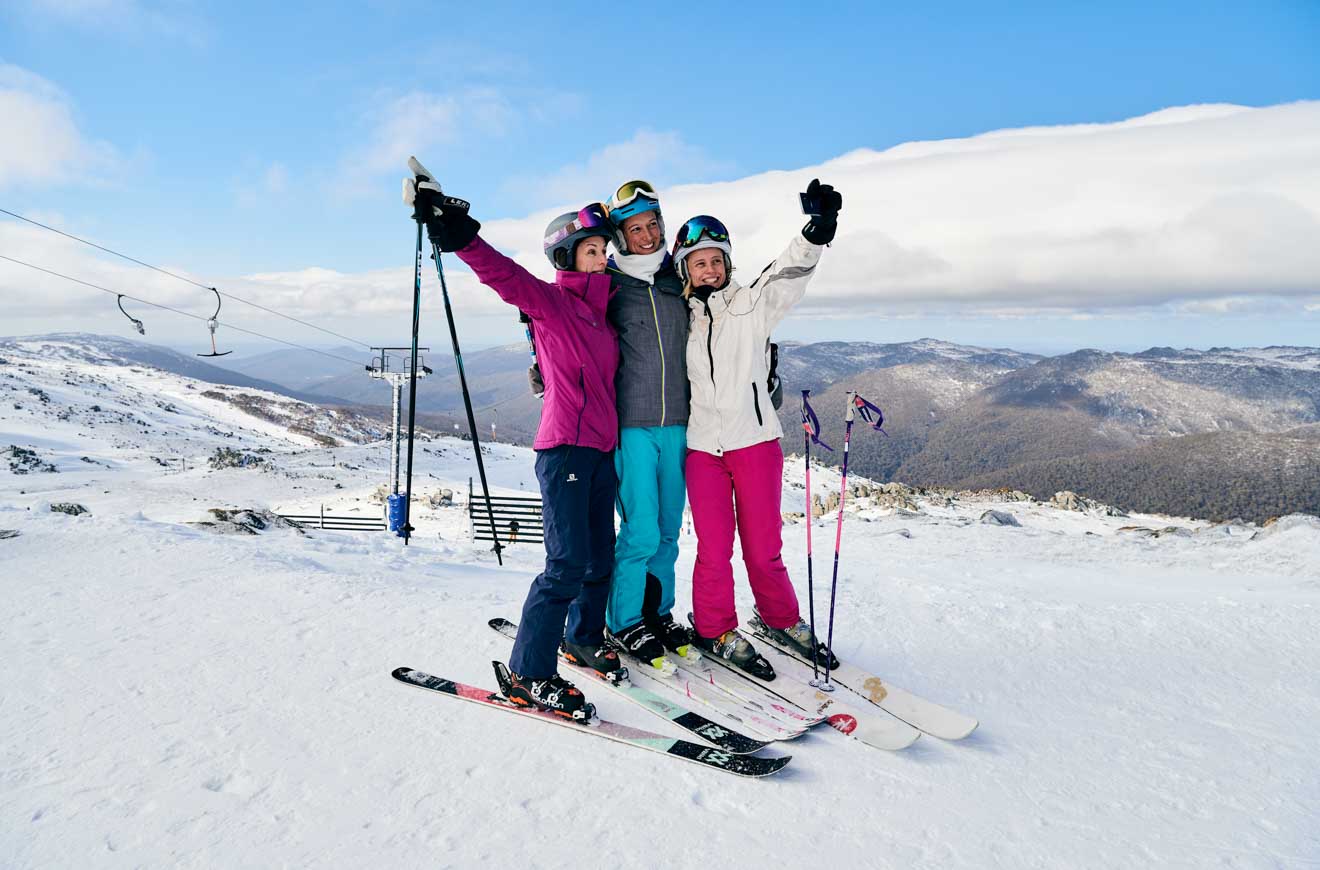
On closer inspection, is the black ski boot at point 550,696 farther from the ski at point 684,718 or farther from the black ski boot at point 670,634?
the black ski boot at point 670,634

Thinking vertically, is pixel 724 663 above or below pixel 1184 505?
above

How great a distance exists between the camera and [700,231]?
4176mm

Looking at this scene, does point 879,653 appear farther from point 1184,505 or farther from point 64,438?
point 1184,505

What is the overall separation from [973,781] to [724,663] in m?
1.61

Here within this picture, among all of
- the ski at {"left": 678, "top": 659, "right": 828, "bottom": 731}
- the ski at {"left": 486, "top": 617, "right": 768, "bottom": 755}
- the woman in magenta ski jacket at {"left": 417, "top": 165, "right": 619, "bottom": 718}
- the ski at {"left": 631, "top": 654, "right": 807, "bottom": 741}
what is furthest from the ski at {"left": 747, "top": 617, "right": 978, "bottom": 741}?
the woman in magenta ski jacket at {"left": 417, "top": 165, "right": 619, "bottom": 718}

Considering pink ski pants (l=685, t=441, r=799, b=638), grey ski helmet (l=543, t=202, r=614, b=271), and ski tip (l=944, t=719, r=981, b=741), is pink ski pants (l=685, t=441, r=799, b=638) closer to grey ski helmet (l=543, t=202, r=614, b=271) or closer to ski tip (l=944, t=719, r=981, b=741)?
ski tip (l=944, t=719, r=981, b=741)

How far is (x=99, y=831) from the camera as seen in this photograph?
8.07 ft

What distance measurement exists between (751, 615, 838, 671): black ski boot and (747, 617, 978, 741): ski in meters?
0.03

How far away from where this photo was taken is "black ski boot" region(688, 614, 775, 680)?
409 centimetres

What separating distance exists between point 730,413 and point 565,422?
1053 millimetres

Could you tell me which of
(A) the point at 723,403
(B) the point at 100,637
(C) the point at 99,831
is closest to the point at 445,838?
(C) the point at 99,831

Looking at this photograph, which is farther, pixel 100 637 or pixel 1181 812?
pixel 100 637

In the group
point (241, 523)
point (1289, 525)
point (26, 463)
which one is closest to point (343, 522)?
point (241, 523)

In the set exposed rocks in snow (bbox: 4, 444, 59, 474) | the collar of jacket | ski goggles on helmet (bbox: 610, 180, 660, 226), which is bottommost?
exposed rocks in snow (bbox: 4, 444, 59, 474)
